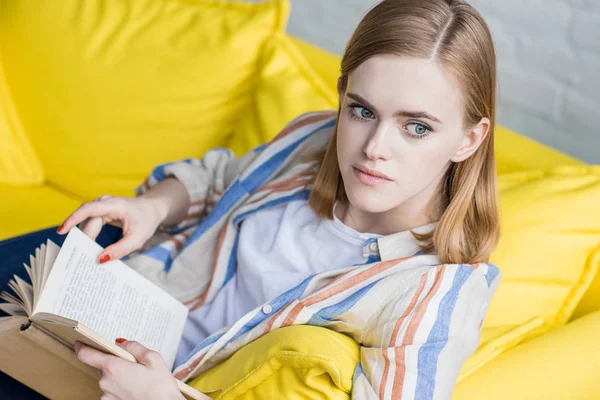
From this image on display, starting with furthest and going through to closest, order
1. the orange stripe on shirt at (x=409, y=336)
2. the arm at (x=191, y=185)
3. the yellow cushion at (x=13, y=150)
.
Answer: the yellow cushion at (x=13, y=150)
the arm at (x=191, y=185)
the orange stripe on shirt at (x=409, y=336)

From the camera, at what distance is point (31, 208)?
1.81 m

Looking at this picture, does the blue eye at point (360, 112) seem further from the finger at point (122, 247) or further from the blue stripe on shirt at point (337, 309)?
the finger at point (122, 247)

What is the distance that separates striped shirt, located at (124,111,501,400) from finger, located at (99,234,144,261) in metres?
0.09

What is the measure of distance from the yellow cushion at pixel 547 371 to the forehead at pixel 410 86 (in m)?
0.37

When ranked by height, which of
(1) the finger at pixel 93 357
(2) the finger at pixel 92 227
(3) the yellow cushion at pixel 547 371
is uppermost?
(2) the finger at pixel 92 227

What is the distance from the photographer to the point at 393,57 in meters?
1.01

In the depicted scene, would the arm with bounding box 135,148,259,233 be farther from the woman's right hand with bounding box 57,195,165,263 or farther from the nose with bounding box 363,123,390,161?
the nose with bounding box 363,123,390,161

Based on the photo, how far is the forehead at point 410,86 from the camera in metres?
1.00

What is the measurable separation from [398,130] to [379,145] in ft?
0.11

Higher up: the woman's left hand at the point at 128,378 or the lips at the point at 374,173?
the lips at the point at 374,173

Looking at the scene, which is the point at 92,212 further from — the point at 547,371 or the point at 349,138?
the point at 547,371

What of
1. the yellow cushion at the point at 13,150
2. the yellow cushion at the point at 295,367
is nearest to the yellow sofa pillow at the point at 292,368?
the yellow cushion at the point at 295,367

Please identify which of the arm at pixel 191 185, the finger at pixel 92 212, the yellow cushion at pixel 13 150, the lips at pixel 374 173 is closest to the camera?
the lips at pixel 374 173

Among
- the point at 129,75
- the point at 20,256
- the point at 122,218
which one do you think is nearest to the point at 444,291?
the point at 122,218
